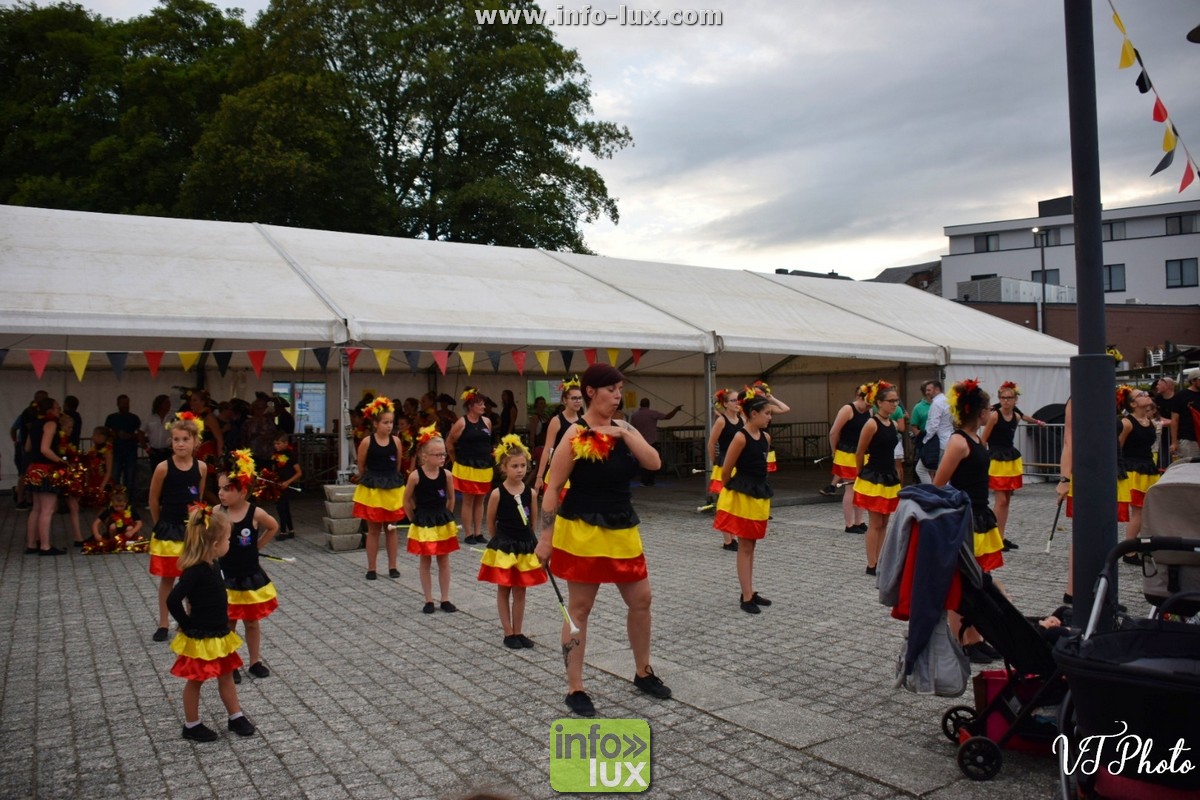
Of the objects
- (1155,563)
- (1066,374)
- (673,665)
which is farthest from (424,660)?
(1066,374)

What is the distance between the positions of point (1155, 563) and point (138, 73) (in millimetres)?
29214

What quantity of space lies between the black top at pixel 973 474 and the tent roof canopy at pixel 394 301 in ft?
23.0

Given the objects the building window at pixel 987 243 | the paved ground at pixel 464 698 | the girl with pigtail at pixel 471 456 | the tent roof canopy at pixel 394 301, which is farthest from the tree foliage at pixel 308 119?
the building window at pixel 987 243

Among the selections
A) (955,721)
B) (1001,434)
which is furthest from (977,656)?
(1001,434)

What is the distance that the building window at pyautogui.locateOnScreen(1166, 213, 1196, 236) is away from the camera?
2067 inches

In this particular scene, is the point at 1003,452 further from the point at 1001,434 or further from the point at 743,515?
the point at 743,515

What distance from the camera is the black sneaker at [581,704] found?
499cm

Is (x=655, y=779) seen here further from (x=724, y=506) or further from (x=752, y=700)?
(x=724, y=506)

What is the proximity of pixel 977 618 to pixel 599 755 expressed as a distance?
192cm

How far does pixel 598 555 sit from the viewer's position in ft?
16.6

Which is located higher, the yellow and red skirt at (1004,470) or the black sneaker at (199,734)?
the yellow and red skirt at (1004,470)

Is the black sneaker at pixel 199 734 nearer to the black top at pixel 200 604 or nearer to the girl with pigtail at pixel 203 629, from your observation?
the girl with pigtail at pixel 203 629

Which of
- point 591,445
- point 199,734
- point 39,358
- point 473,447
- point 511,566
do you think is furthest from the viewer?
point 473,447

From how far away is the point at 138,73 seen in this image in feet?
86.8
